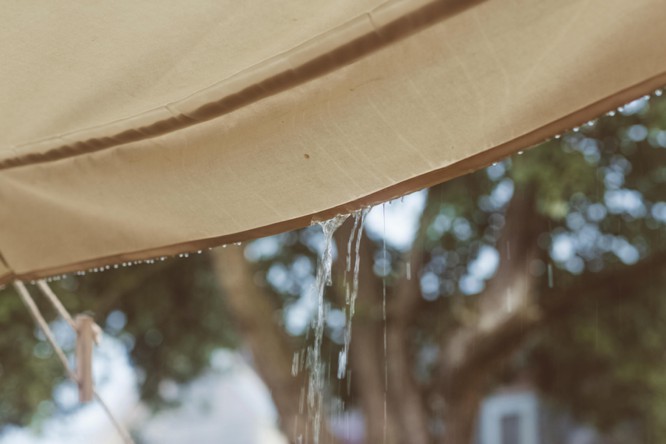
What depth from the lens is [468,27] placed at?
1.09m

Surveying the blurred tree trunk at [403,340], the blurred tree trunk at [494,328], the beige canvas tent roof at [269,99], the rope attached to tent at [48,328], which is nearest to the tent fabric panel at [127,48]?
the beige canvas tent roof at [269,99]

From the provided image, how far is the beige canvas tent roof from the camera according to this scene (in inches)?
43.6

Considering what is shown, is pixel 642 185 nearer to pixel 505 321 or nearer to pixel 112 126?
pixel 505 321

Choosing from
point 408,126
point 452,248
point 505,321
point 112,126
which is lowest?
point 408,126

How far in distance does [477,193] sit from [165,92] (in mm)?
5484

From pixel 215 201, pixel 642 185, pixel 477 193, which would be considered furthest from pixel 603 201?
pixel 215 201

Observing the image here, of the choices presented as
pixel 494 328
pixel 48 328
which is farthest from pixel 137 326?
pixel 48 328

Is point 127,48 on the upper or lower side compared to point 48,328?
upper

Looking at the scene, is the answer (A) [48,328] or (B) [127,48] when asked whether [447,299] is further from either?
(B) [127,48]

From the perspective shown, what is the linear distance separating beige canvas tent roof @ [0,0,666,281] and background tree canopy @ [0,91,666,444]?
4350 millimetres

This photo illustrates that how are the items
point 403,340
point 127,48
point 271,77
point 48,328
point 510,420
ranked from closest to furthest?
1. point 271,77
2. point 127,48
3. point 48,328
4. point 403,340
5. point 510,420

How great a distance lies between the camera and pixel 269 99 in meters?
1.33

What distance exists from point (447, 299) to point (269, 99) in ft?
19.6

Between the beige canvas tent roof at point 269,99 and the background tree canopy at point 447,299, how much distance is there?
435 cm
